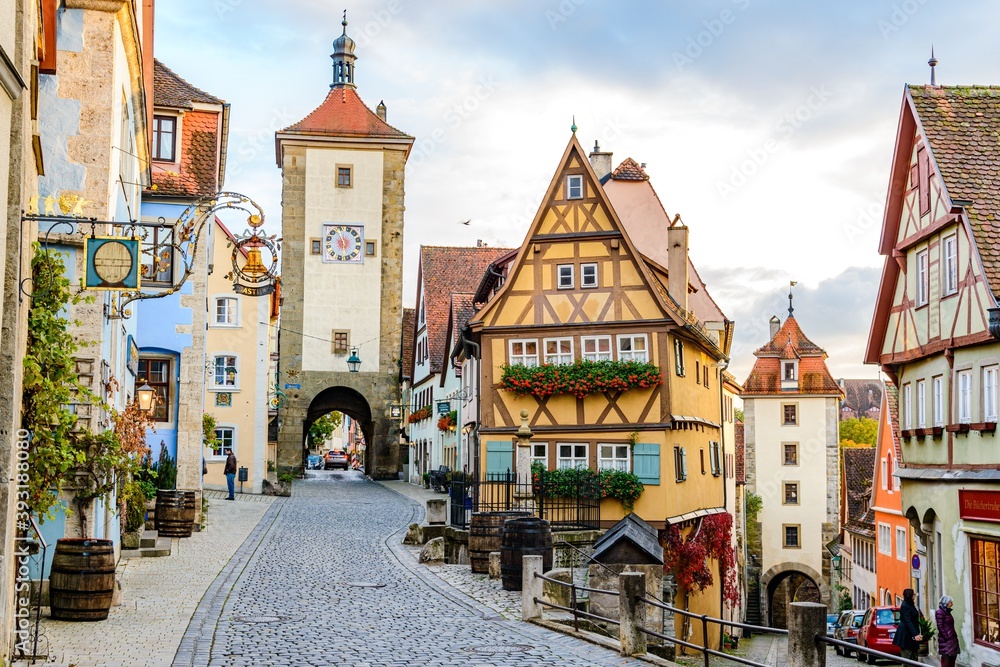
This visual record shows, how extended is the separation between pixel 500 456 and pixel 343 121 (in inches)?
1251

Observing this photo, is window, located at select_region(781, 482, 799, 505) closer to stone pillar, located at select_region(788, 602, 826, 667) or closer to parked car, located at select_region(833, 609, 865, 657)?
parked car, located at select_region(833, 609, 865, 657)

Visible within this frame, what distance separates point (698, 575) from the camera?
2795 cm

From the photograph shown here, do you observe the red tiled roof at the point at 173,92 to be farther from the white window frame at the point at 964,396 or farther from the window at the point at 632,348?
the white window frame at the point at 964,396

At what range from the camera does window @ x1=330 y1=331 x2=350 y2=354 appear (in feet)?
179

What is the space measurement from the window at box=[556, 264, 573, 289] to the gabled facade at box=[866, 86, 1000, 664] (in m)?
6.92

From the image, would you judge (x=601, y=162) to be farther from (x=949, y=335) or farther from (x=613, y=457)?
(x=949, y=335)

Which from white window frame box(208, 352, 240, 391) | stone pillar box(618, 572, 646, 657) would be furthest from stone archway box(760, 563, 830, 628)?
stone pillar box(618, 572, 646, 657)

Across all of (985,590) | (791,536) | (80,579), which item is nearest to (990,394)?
(985,590)

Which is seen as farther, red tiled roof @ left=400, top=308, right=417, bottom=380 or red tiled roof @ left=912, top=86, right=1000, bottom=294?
red tiled roof @ left=400, top=308, right=417, bottom=380

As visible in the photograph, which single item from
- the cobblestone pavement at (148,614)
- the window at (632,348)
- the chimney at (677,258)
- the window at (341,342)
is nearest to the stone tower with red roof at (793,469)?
the window at (341,342)

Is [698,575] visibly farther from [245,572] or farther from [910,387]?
[245,572]

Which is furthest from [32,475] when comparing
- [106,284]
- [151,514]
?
[151,514]

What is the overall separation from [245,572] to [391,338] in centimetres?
3541

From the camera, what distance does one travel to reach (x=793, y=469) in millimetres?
56062
